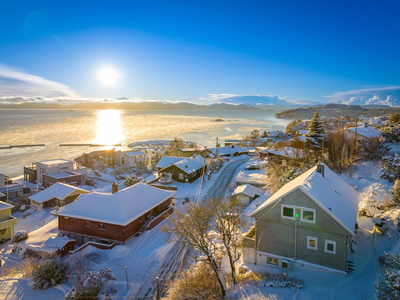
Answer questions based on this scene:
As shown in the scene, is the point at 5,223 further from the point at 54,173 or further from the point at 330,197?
the point at 330,197

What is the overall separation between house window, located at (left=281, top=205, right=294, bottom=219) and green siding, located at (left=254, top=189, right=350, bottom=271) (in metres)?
0.18

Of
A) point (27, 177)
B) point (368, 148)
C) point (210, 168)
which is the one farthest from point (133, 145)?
point (368, 148)

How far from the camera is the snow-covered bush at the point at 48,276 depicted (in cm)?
1317

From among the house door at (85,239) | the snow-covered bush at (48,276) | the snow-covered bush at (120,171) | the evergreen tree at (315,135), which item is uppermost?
the evergreen tree at (315,135)

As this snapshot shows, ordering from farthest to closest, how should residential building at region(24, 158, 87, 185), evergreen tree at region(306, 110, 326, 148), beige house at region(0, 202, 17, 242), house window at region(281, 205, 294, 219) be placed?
1. residential building at region(24, 158, 87, 185)
2. evergreen tree at region(306, 110, 326, 148)
3. beige house at region(0, 202, 17, 242)
4. house window at region(281, 205, 294, 219)

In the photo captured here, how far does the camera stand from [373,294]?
11.4 metres

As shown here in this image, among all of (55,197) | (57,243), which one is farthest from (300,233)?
(55,197)

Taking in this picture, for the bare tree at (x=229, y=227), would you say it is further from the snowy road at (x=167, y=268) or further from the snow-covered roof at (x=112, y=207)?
the snow-covered roof at (x=112, y=207)

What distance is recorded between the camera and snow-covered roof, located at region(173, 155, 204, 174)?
36844mm

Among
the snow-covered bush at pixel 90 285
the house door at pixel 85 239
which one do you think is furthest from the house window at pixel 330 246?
the house door at pixel 85 239

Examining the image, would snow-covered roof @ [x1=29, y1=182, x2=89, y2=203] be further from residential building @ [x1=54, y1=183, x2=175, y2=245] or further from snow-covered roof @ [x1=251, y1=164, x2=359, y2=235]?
snow-covered roof @ [x1=251, y1=164, x2=359, y2=235]

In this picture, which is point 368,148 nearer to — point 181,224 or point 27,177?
point 181,224

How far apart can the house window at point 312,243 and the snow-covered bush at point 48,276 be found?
14059mm

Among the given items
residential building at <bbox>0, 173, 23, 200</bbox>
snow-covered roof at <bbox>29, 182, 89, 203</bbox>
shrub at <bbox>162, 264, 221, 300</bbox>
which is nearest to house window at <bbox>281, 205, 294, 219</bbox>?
shrub at <bbox>162, 264, 221, 300</bbox>
